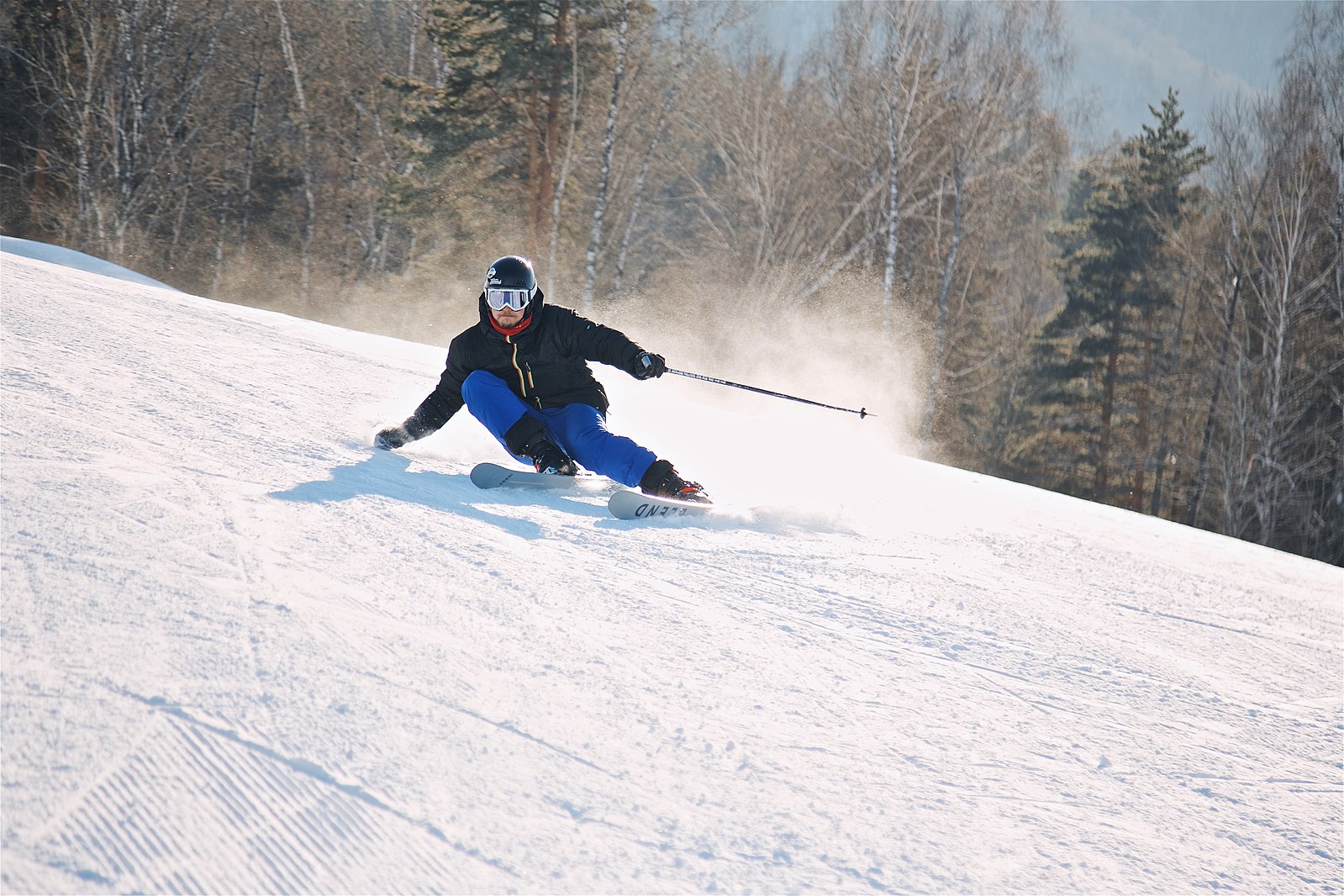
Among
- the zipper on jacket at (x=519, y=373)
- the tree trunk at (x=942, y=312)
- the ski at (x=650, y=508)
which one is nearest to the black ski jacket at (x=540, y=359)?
the zipper on jacket at (x=519, y=373)

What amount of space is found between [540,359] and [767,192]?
51.5 ft

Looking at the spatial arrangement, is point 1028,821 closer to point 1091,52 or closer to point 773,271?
point 773,271

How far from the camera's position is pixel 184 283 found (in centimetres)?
1947

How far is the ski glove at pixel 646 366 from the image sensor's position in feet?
12.7

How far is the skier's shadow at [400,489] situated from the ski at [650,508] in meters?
0.40

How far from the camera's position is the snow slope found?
1.49 metres

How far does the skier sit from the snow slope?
0.84 ft

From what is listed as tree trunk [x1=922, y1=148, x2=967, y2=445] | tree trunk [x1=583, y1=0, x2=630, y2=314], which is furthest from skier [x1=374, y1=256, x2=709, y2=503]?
tree trunk [x1=922, y1=148, x2=967, y2=445]

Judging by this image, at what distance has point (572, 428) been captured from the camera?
3.95m

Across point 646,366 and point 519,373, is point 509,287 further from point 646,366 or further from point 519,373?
point 646,366

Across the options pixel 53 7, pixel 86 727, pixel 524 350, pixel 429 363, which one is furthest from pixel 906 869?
pixel 53 7

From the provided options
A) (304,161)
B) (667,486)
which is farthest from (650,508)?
(304,161)

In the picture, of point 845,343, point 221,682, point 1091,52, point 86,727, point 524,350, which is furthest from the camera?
point 1091,52

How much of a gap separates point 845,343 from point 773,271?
7.54 feet
